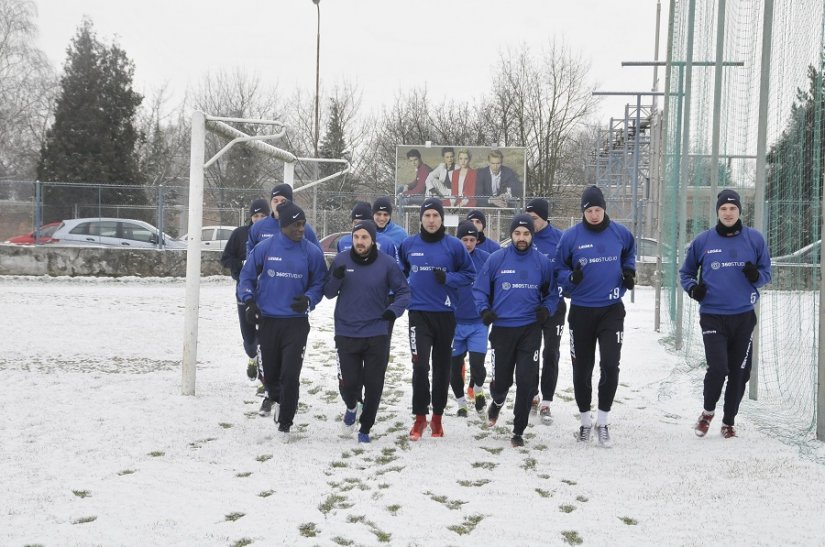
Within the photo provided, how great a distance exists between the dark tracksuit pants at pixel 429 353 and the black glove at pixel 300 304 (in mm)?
827

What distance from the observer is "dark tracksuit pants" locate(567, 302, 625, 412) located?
6.13 metres

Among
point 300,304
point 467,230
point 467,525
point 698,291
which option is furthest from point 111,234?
point 467,525

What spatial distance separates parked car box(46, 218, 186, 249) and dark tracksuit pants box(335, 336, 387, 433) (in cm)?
1757

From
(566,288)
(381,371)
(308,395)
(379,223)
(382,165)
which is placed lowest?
(308,395)

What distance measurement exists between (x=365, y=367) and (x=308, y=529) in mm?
2065

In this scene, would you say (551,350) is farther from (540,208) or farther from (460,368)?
(540,208)

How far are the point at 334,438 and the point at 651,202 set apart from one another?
1895cm

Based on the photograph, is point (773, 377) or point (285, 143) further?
point (285, 143)

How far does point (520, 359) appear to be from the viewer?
6219 millimetres

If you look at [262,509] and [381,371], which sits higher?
[381,371]

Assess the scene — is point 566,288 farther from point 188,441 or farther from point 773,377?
point 773,377

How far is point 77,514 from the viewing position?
14.4ft

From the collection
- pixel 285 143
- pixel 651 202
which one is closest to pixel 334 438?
pixel 651 202

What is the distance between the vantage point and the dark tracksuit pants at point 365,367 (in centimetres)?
616
